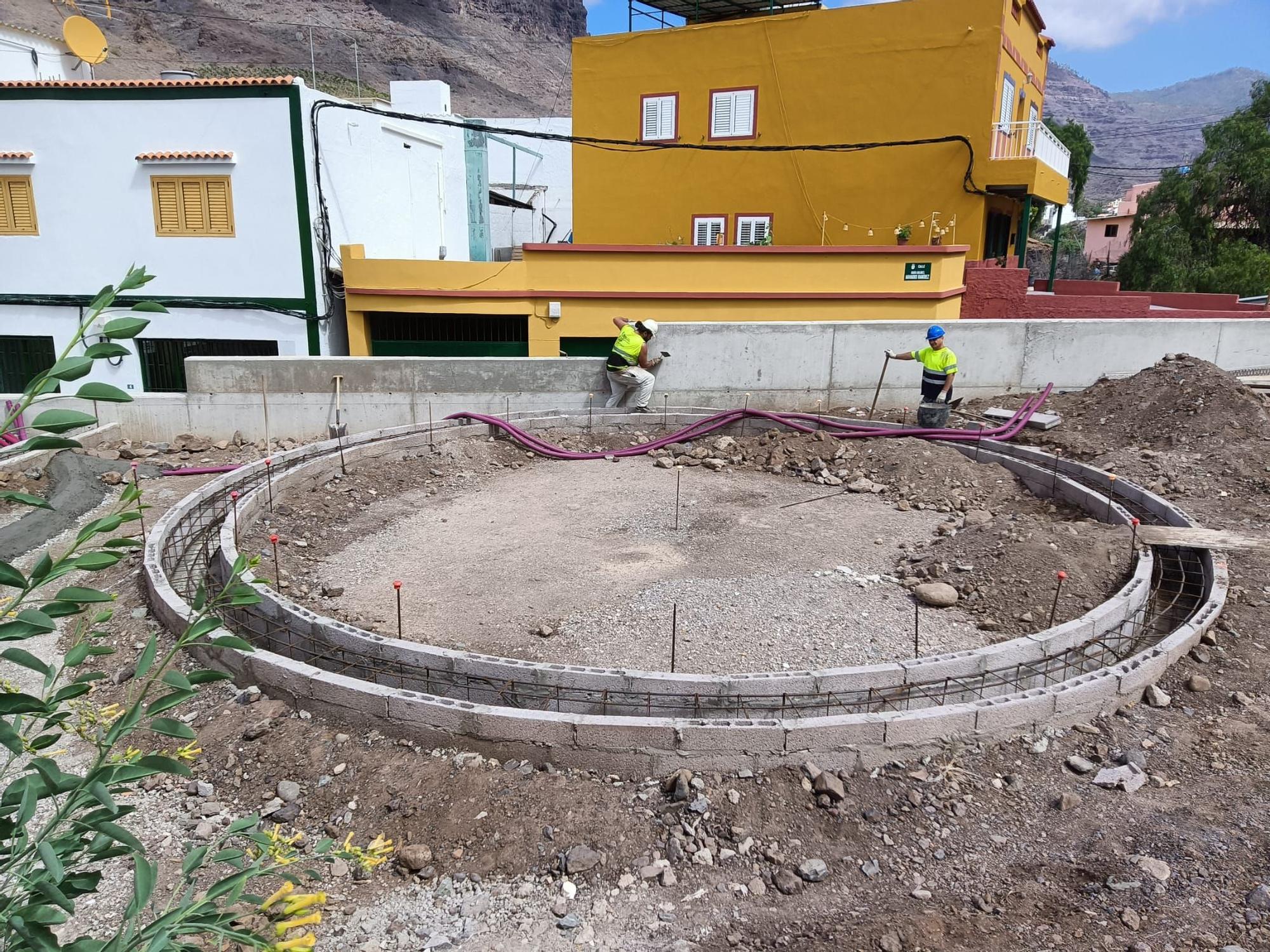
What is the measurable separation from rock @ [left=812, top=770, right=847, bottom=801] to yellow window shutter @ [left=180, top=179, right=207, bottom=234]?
50.6 ft

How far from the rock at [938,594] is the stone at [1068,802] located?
2446 mm

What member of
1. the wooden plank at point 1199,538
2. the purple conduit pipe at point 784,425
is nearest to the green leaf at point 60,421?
the wooden plank at point 1199,538

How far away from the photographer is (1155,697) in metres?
5.89

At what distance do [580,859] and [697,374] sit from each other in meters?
9.65

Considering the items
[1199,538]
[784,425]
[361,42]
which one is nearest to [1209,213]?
[784,425]

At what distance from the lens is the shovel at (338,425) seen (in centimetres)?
1290

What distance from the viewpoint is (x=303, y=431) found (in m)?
13.1

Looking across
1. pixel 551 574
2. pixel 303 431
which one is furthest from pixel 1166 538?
pixel 303 431

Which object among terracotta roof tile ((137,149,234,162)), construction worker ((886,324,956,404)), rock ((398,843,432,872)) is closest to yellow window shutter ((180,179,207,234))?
terracotta roof tile ((137,149,234,162))

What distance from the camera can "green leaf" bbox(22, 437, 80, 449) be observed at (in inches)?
74.8

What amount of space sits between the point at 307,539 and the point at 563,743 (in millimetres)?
4804

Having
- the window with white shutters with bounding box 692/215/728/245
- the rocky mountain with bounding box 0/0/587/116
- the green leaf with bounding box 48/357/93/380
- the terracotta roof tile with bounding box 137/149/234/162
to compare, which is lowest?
the green leaf with bounding box 48/357/93/380

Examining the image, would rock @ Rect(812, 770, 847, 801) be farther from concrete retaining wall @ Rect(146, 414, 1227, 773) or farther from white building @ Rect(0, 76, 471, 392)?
white building @ Rect(0, 76, 471, 392)

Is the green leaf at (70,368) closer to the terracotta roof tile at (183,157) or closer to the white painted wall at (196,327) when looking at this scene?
the white painted wall at (196,327)
